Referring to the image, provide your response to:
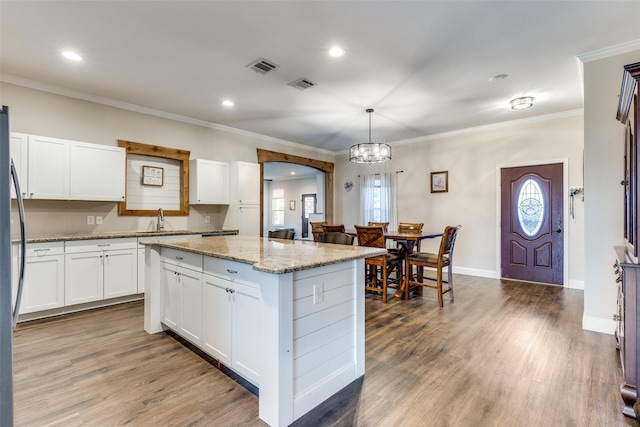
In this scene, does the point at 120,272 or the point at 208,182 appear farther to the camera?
the point at 208,182

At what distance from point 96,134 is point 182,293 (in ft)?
9.67

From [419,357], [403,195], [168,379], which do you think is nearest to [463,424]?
[419,357]

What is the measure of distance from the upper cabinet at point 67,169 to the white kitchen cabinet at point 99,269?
632 mm

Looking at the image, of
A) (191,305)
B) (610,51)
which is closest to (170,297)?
(191,305)

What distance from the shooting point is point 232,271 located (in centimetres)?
206

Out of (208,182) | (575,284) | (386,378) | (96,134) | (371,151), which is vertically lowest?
(386,378)

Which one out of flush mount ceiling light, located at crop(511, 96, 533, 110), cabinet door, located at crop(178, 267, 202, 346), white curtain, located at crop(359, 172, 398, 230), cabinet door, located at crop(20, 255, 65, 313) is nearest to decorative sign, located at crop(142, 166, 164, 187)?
cabinet door, located at crop(20, 255, 65, 313)

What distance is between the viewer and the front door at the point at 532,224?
15.9ft

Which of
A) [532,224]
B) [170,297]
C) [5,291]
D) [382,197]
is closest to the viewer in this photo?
[5,291]

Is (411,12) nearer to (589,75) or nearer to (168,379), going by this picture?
(589,75)

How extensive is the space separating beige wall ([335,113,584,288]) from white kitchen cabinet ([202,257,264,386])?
4944 mm

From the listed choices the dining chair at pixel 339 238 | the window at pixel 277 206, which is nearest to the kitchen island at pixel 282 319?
the dining chair at pixel 339 238

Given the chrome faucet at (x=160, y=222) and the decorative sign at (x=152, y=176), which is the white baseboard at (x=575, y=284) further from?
the decorative sign at (x=152, y=176)

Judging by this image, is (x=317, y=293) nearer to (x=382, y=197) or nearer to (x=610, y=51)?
(x=610, y=51)
